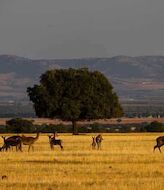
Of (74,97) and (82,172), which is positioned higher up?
(74,97)

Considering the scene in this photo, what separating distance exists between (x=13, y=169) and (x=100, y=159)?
661 centimetres

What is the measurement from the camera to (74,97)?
87.8 m

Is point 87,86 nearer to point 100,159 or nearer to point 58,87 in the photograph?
point 58,87

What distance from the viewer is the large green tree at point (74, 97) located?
86188 mm

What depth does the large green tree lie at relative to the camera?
8619 centimetres

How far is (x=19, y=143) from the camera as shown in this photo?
42.8m

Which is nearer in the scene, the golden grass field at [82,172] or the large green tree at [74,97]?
the golden grass field at [82,172]

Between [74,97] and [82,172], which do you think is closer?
[82,172]

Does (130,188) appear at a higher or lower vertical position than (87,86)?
lower

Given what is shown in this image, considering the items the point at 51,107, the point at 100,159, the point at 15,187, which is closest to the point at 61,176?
the point at 15,187

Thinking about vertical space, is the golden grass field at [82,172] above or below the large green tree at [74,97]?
below

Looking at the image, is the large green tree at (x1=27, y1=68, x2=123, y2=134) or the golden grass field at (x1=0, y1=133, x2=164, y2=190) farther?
the large green tree at (x1=27, y1=68, x2=123, y2=134)

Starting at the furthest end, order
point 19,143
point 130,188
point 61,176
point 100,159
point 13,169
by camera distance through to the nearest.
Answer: point 19,143
point 100,159
point 13,169
point 61,176
point 130,188

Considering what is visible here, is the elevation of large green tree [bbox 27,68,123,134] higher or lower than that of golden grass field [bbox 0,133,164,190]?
higher
